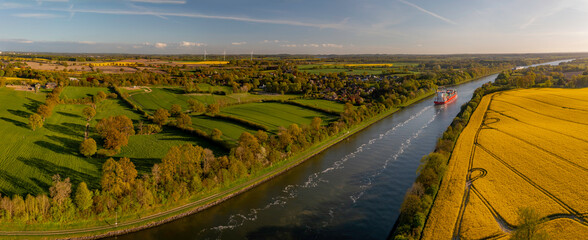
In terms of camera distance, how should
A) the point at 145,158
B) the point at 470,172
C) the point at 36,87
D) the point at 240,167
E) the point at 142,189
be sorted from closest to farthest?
the point at 142,189 → the point at 470,172 → the point at 240,167 → the point at 145,158 → the point at 36,87

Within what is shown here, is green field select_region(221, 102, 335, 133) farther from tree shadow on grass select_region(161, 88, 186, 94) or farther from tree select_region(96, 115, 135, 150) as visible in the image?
tree shadow on grass select_region(161, 88, 186, 94)

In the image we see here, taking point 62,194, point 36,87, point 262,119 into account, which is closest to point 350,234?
point 62,194

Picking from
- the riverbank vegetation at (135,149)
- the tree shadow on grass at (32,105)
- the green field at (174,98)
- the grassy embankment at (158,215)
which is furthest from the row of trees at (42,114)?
the grassy embankment at (158,215)

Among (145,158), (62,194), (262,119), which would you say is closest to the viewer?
(62,194)

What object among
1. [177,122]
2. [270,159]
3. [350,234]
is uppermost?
[177,122]

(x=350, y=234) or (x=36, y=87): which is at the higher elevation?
(x=36, y=87)

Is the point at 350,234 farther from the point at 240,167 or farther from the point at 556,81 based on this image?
the point at 556,81

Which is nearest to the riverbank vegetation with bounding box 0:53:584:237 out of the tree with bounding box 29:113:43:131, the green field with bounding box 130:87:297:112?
the green field with bounding box 130:87:297:112
